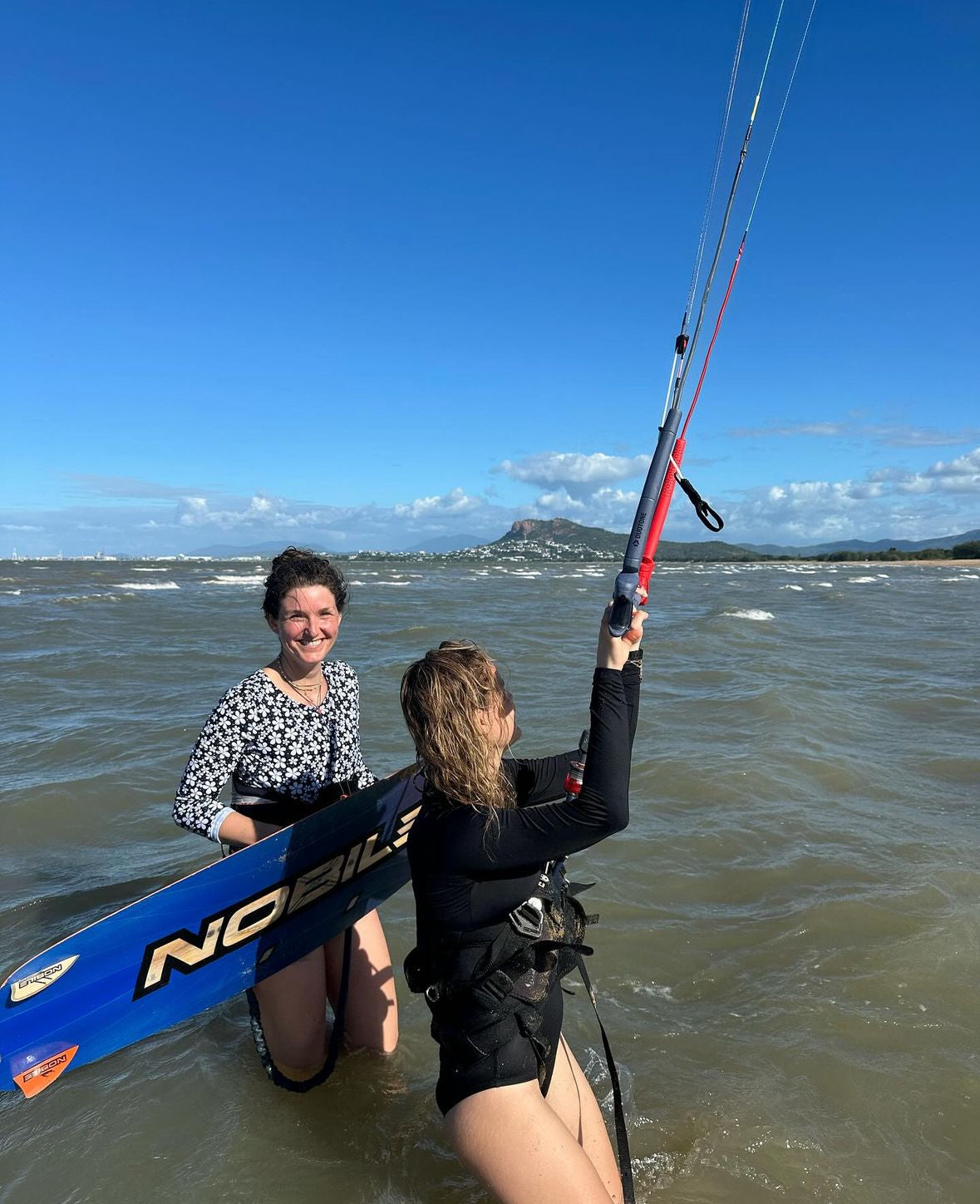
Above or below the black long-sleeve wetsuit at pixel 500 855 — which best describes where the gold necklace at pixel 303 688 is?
above

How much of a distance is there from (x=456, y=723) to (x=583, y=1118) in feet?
4.91

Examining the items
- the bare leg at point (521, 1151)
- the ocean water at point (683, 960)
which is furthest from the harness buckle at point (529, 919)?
the ocean water at point (683, 960)

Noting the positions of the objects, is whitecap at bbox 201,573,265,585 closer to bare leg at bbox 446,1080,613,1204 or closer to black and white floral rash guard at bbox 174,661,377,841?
black and white floral rash guard at bbox 174,661,377,841

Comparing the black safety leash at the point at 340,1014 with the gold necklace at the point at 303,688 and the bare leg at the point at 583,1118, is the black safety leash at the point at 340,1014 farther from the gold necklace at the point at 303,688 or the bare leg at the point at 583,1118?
the bare leg at the point at 583,1118

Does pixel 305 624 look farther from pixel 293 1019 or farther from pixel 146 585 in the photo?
pixel 146 585

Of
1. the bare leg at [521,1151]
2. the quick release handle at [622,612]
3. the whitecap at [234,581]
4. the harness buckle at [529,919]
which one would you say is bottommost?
the bare leg at [521,1151]

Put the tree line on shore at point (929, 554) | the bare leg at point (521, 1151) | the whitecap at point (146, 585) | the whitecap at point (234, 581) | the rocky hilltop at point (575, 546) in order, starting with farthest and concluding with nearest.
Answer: the rocky hilltop at point (575, 546)
the tree line on shore at point (929, 554)
the whitecap at point (234, 581)
the whitecap at point (146, 585)
the bare leg at point (521, 1151)

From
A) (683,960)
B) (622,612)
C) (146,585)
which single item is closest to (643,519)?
(622,612)

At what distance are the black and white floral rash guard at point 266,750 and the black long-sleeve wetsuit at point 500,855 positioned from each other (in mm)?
1340

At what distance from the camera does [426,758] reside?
92.9 inches

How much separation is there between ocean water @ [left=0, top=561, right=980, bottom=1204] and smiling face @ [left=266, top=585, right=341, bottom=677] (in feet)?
4.02

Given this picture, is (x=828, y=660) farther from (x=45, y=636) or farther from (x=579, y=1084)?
(x=45, y=636)

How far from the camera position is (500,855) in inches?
89.6

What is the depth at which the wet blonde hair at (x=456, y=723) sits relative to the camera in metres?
2.32
